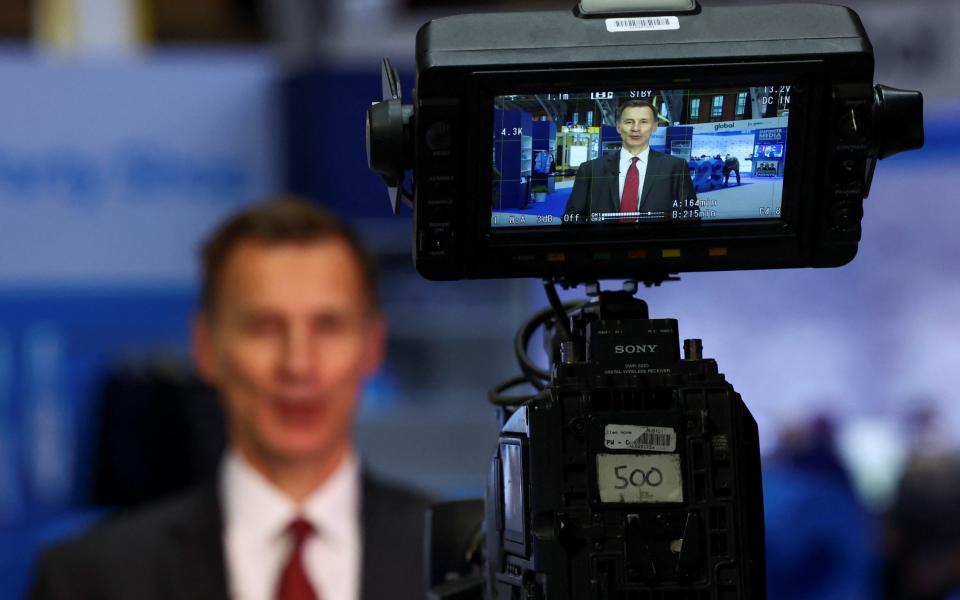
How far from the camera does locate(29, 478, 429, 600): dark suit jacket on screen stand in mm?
3363

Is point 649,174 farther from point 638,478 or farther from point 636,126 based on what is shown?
point 638,478

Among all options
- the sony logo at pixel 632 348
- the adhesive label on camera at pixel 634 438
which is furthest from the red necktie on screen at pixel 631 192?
the adhesive label on camera at pixel 634 438

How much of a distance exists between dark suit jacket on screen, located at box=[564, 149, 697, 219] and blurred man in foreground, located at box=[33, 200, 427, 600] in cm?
202

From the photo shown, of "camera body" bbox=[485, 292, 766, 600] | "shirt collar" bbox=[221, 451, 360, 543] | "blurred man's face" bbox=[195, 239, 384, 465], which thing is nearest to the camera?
"camera body" bbox=[485, 292, 766, 600]

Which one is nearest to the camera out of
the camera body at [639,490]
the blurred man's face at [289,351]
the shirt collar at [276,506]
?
the camera body at [639,490]

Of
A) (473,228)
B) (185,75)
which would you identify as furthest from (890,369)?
(473,228)

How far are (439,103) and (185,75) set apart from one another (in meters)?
3.40

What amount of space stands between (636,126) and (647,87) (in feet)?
0.16

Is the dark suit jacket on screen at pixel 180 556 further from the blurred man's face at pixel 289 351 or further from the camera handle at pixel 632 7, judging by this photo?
the camera handle at pixel 632 7

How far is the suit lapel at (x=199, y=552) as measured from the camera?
3.33m

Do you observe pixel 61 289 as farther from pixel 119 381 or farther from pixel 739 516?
pixel 739 516

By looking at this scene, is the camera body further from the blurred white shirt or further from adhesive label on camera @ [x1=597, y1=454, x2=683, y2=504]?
the blurred white shirt

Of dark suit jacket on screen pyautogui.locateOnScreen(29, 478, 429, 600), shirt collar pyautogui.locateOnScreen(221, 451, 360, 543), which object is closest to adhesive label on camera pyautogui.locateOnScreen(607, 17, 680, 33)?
dark suit jacket on screen pyautogui.locateOnScreen(29, 478, 429, 600)

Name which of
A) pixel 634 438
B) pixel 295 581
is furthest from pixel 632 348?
pixel 295 581
